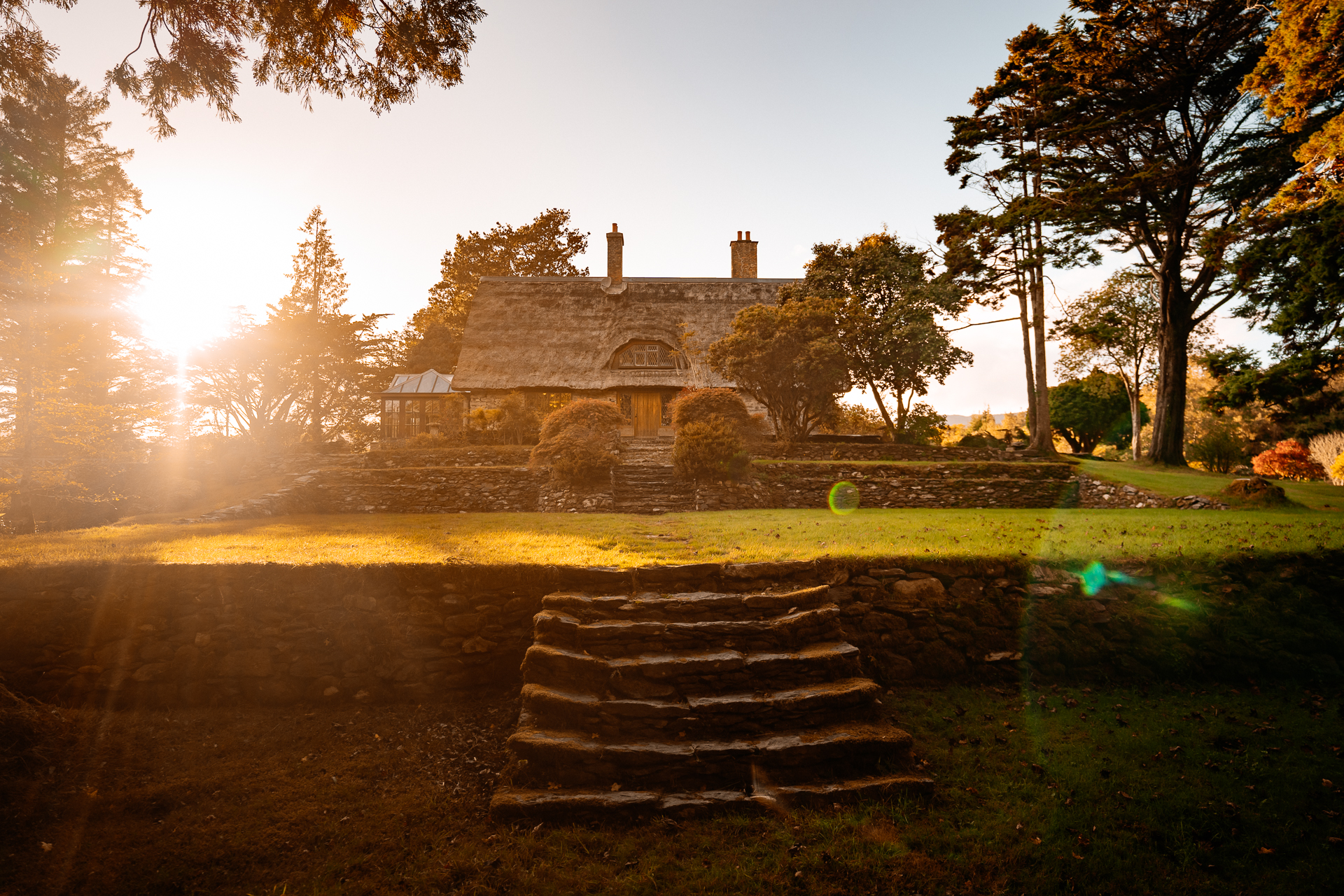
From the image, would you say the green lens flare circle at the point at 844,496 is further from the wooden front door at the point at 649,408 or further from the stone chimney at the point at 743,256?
the stone chimney at the point at 743,256

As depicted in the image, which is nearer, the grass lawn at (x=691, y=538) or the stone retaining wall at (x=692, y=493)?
the grass lawn at (x=691, y=538)

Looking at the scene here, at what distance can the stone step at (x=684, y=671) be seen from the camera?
4.57 meters

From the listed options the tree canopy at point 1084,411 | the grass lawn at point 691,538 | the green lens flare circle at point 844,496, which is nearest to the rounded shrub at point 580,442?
the grass lawn at point 691,538

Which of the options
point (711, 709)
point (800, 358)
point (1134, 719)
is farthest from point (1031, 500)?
point (711, 709)

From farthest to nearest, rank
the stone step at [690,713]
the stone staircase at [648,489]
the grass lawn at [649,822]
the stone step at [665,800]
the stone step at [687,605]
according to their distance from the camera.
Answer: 1. the stone staircase at [648,489]
2. the stone step at [687,605]
3. the stone step at [690,713]
4. the stone step at [665,800]
5. the grass lawn at [649,822]

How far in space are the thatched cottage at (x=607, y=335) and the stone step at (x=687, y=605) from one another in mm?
19400

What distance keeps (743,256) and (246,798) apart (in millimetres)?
31892

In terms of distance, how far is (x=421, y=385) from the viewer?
2583cm

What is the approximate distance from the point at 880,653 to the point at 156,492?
60.9 feet

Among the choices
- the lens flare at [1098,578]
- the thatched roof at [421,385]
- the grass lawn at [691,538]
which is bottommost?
the lens flare at [1098,578]

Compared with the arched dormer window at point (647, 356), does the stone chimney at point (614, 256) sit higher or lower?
higher

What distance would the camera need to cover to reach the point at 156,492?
15352mm

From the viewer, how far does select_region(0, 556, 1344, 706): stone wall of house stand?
529cm

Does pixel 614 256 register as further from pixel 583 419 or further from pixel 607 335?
pixel 583 419
